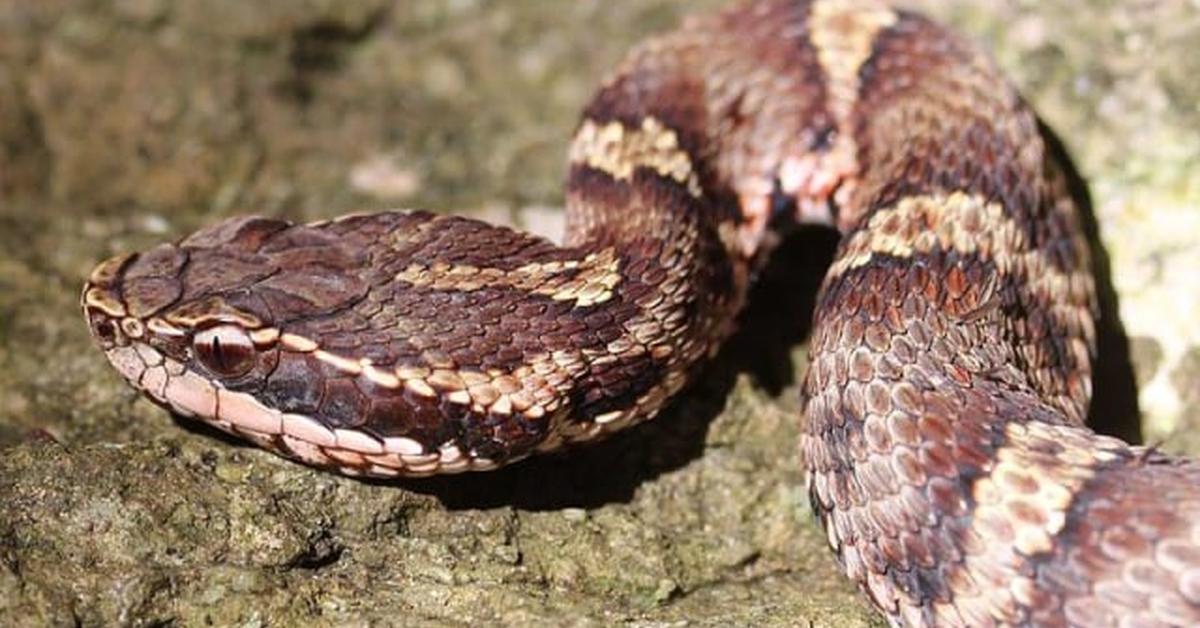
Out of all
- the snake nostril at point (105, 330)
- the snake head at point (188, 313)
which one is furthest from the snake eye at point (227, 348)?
the snake nostril at point (105, 330)

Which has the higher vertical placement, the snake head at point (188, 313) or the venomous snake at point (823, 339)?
the venomous snake at point (823, 339)

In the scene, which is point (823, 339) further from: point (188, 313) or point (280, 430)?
point (188, 313)

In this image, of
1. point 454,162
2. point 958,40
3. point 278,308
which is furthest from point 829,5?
point 278,308

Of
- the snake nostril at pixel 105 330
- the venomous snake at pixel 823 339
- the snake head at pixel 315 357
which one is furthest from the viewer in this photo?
the snake nostril at pixel 105 330

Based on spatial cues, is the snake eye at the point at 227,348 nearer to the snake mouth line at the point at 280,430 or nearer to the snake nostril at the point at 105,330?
the snake mouth line at the point at 280,430

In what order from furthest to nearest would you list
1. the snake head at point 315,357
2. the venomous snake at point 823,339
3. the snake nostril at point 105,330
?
the snake nostril at point 105,330, the snake head at point 315,357, the venomous snake at point 823,339

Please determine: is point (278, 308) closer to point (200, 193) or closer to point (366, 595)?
point (366, 595)

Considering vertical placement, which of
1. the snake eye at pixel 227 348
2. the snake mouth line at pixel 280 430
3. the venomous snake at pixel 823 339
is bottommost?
the snake mouth line at pixel 280 430
